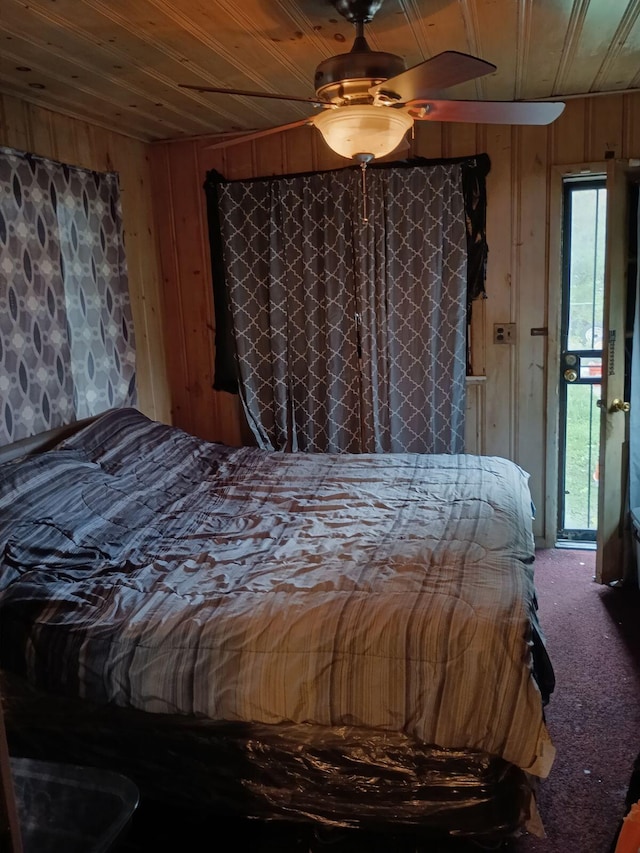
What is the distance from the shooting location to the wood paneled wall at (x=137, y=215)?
338 centimetres

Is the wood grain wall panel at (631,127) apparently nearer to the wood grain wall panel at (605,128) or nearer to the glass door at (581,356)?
the wood grain wall panel at (605,128)

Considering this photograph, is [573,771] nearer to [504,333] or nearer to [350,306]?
[504,333]

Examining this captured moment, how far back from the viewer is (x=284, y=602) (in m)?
2.00

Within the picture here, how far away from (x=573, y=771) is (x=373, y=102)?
6.93 feet

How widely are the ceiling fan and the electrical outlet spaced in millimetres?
1709

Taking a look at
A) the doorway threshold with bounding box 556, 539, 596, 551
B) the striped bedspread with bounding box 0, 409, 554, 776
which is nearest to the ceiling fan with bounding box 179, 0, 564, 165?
the striped bedspread with bounding box 0, 409, 554, 776

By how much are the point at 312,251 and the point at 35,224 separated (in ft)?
4.72

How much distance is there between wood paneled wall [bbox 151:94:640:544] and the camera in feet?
11.9

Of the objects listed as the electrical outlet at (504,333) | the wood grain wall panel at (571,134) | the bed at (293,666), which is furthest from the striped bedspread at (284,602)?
the wood grain wall panel at (571,134)

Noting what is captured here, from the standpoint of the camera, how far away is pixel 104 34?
2408mm

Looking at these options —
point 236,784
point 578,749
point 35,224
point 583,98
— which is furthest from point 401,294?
point 236,784

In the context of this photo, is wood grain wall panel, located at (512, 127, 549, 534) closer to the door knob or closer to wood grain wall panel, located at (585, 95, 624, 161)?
wood grain wall panel, located at (585, 95, 624, 161)

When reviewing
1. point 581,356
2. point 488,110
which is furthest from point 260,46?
point 581,356

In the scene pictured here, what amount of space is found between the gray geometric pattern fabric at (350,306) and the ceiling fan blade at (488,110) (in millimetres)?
1532
